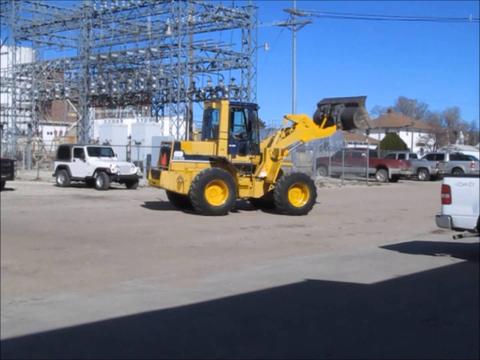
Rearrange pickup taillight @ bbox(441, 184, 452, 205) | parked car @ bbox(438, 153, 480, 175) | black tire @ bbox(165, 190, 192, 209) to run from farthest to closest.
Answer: parked car @ bbox(438, 153, 480, 175)
black tire @ bbox(165, 190, 192, 209)
pickup taillight @ bbox(441, 184, 452, 205)

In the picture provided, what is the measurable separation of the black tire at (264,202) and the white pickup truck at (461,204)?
27.3ft

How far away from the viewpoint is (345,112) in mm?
16812

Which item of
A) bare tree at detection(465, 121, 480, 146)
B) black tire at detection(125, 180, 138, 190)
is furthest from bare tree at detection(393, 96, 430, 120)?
black tire at detection(125, 180, 138, 190)

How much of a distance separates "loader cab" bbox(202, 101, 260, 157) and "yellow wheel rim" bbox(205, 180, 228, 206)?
35.5 inches

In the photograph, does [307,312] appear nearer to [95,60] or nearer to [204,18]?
[204,18]

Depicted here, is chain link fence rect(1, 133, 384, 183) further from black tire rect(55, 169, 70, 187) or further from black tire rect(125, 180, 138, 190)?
black tire rect(125, 180, 138, 190)

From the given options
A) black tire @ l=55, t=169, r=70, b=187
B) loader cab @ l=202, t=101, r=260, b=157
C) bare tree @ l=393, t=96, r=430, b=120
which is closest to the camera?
loader cab @ l=202, t=101, r=260, b=157

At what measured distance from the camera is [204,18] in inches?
1453

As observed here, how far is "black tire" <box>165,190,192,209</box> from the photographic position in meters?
19.0

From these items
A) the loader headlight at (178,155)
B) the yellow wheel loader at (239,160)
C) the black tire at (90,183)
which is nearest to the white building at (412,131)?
the black tire at (90,183)

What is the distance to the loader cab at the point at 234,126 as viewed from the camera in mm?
17516

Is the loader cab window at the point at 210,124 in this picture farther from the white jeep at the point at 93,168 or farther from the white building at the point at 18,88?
the white building at the point at 18,88

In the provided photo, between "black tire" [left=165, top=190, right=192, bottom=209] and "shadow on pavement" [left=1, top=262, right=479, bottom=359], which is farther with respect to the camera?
"black tire" [left=165, top=190, right=192, bottom=209]

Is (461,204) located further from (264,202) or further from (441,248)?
(264,202)
